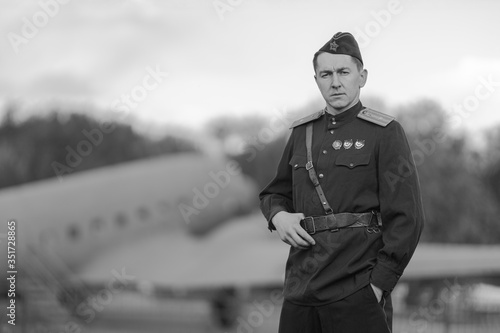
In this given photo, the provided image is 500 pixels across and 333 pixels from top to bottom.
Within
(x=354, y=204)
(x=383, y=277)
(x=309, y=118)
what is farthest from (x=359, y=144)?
(x=383, y=277)

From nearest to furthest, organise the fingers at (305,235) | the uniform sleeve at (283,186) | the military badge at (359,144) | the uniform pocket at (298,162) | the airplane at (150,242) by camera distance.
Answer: the fingers at (305,235), the military badge at (359,144), the uniform pocket at (298,162), the uniform sleeve at (283,186), the airplane at (150,242)

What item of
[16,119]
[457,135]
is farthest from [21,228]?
[16,119]

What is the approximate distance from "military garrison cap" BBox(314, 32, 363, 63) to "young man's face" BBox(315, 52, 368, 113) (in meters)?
0.02

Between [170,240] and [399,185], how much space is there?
18491 millimetres

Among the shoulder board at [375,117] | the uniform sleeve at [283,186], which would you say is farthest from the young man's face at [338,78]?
the uniform sleeve at [283,186]

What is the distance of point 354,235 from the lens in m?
3.29

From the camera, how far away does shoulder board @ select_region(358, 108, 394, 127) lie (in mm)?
3408

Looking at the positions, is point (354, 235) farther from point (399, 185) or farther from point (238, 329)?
point (238, 329)

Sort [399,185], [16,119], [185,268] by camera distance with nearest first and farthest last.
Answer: [399,185] → [185,268] → [16,119]

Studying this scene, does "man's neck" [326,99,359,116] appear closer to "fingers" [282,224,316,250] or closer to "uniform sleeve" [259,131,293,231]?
"uniform sleeve" [259,131,293,231]

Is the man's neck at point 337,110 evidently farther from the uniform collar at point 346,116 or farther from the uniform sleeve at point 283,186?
the uniform sleeve at point 283,186

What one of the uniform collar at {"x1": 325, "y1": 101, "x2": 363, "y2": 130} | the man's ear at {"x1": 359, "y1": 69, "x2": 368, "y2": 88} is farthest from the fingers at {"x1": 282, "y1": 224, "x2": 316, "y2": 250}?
the man's ear at {"x1": 359, "y1": 69, "x2": 368, "y2": 88}

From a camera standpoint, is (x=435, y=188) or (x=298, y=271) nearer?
(x=298, y=271)

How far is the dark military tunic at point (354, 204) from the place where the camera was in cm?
319
